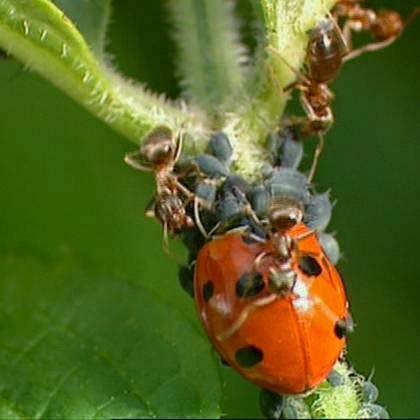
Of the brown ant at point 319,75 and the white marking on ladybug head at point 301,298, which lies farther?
the brown ant at point 319,75

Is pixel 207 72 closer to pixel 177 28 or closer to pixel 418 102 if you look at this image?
pixel 177 28

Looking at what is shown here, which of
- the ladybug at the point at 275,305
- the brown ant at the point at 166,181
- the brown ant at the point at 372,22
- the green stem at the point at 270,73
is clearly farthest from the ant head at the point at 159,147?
the brown ant at the point at 372,22

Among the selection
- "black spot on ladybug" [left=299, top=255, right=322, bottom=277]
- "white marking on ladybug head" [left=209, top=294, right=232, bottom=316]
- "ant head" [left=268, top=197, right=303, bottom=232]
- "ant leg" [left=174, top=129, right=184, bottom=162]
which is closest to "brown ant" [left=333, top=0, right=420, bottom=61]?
"ant leg" [left=174, top=129, right=184, bottom=162]

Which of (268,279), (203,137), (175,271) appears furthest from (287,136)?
(175,271)

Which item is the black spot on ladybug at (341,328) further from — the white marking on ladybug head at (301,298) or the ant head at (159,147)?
the ant head at (159,147)

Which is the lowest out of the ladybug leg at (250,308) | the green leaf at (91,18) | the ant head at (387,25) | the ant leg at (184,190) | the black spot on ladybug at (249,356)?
the black spot on ladybug at (249,356)

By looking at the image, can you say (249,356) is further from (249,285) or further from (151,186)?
(151,186)

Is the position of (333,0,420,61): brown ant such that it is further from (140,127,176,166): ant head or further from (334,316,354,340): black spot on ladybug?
(334,316,354,340): black spot on ladybug
